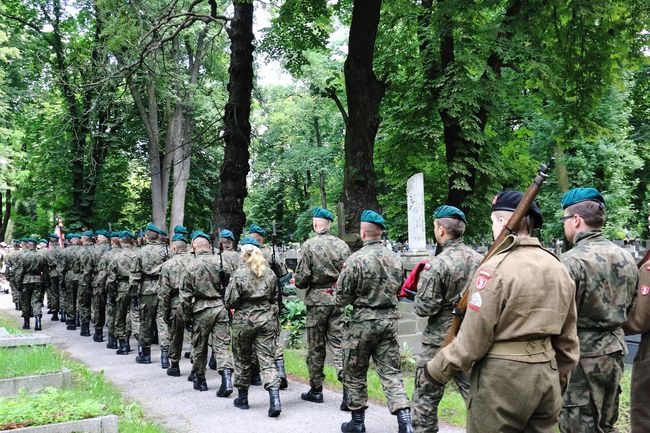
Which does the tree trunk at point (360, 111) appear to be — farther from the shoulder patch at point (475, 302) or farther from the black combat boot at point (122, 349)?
the shoulder patch at point (475, 302)

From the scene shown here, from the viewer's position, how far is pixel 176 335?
30.7 feet

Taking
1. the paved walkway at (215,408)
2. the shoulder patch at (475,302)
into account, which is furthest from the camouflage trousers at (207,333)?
the shoulder patch at (475,302)

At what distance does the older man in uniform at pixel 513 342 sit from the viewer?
3.12 meters

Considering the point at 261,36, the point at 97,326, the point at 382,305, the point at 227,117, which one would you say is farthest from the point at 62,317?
the point at 382,305

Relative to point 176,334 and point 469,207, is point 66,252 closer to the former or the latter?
point 176,334

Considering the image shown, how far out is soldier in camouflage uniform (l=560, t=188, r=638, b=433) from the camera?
4.32 m

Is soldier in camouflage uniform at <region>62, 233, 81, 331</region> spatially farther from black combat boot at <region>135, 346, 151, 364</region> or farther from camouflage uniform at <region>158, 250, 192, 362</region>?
camouflage uniform at <region>158, 250, 192, 362</region>

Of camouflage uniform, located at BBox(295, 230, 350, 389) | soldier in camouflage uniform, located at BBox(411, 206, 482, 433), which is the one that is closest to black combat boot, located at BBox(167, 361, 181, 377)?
camouflage uniform, located at BBox(295, 230, 350, 389)

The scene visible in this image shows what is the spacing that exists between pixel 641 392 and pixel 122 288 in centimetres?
962

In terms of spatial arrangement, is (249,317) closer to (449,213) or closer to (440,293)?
(440,293)

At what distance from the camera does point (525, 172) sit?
16094mm

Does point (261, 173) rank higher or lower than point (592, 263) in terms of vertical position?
higher

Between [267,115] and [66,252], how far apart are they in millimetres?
27501

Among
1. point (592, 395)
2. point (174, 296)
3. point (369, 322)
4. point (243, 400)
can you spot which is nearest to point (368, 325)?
point (369, 322)
